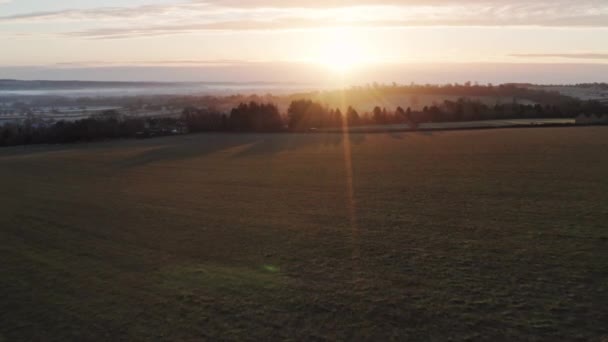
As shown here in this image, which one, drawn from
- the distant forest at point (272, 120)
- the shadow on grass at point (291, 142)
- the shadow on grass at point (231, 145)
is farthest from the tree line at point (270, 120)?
the shadow on grass at point (291, 142)

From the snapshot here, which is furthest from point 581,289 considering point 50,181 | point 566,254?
point 50,181

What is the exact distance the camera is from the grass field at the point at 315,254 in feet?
35.5

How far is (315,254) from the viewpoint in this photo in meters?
15.6

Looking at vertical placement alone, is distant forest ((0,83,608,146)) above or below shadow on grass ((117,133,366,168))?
above

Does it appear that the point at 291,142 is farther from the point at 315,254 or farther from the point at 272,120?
the point at 315,254

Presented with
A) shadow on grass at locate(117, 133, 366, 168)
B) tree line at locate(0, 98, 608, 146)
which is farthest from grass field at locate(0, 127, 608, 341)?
tree line at locate(0, 98, 608, 146)

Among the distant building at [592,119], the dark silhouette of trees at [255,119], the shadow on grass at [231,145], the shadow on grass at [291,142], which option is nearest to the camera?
the shadow on grass at [231,145]

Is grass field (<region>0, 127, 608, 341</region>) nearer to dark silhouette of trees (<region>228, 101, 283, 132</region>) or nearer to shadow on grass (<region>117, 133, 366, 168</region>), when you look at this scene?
shadow on grass (<region>117, 133, 366, 168</region>)

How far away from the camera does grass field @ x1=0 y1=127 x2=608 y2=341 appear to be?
426 inches

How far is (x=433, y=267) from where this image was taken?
1382 cm

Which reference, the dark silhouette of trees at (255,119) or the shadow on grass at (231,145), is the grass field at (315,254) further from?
the dark silhouette of trees at (255,119)

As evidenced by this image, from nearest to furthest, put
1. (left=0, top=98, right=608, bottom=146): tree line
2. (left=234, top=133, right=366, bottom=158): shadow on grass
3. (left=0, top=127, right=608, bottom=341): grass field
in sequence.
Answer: (left=0, top=127, right=608, bottom=341): grass field, (left=234, top=133, right=366, bottom=158): shadow on grass, (left=0, top=98, right=608, bottom=146): tree line

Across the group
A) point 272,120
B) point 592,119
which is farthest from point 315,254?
point 592,119

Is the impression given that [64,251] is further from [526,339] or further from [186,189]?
[526,339]
